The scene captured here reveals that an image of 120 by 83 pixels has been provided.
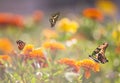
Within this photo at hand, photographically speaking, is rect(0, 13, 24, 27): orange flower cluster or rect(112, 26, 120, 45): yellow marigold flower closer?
rect(112, 26, 120, 45): yellow marigold flower

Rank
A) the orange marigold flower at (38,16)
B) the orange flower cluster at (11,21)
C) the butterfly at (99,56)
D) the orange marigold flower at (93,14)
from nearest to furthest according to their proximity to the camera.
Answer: the butterfly at (99,56), the orange marigold flower at (93,14), the orange flower cluster at (11,21), the orange marigold flower at (38,16)

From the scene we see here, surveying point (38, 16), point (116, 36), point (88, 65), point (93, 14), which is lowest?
point (88, 65)

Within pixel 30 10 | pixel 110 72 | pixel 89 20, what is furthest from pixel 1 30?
pixel 30 10

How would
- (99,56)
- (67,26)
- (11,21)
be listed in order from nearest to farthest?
1. (99,56)
2. (67,26)
3. (11,21)

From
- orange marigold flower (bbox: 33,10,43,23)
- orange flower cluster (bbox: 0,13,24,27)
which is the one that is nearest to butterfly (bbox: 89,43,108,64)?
orange flower cluster (bbox: 0,13,24,27)

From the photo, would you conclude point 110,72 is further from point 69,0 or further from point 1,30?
point 69,0

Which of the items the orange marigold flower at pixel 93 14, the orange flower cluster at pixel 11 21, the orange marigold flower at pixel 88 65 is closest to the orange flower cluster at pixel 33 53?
the orange marigold flower at pixel 88 65

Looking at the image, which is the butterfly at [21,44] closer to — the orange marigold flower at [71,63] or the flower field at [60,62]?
the flower field at [60,62]

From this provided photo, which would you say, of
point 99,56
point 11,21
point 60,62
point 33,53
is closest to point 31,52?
point 33,53

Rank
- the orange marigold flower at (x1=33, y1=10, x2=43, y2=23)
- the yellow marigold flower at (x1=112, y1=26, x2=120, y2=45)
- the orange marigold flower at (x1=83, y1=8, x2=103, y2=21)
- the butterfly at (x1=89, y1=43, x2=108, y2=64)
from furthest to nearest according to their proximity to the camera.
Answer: the orange marigold flower at (x1=33, y1=10, x2=43, y2=23) → the orange marigold flower at (x1=83, y1=8, x2=103, y2=21) → the yellow marigold flower at (x1=112, y1=26, x2=120, y2=45) → the butterfly at (x1=89, y1=43, x2=108, y2=64)

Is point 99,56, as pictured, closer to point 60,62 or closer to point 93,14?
point 60,62

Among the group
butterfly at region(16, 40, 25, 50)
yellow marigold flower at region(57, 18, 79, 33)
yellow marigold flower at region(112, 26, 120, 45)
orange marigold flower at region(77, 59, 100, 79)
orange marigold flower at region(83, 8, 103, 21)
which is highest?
orange marigold flower at region(83, 8, 103, 21)

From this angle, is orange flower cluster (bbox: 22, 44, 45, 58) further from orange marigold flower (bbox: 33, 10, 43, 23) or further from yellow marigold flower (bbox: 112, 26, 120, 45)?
orange marigold flower (bbox: 33, 10, 43, 23)
